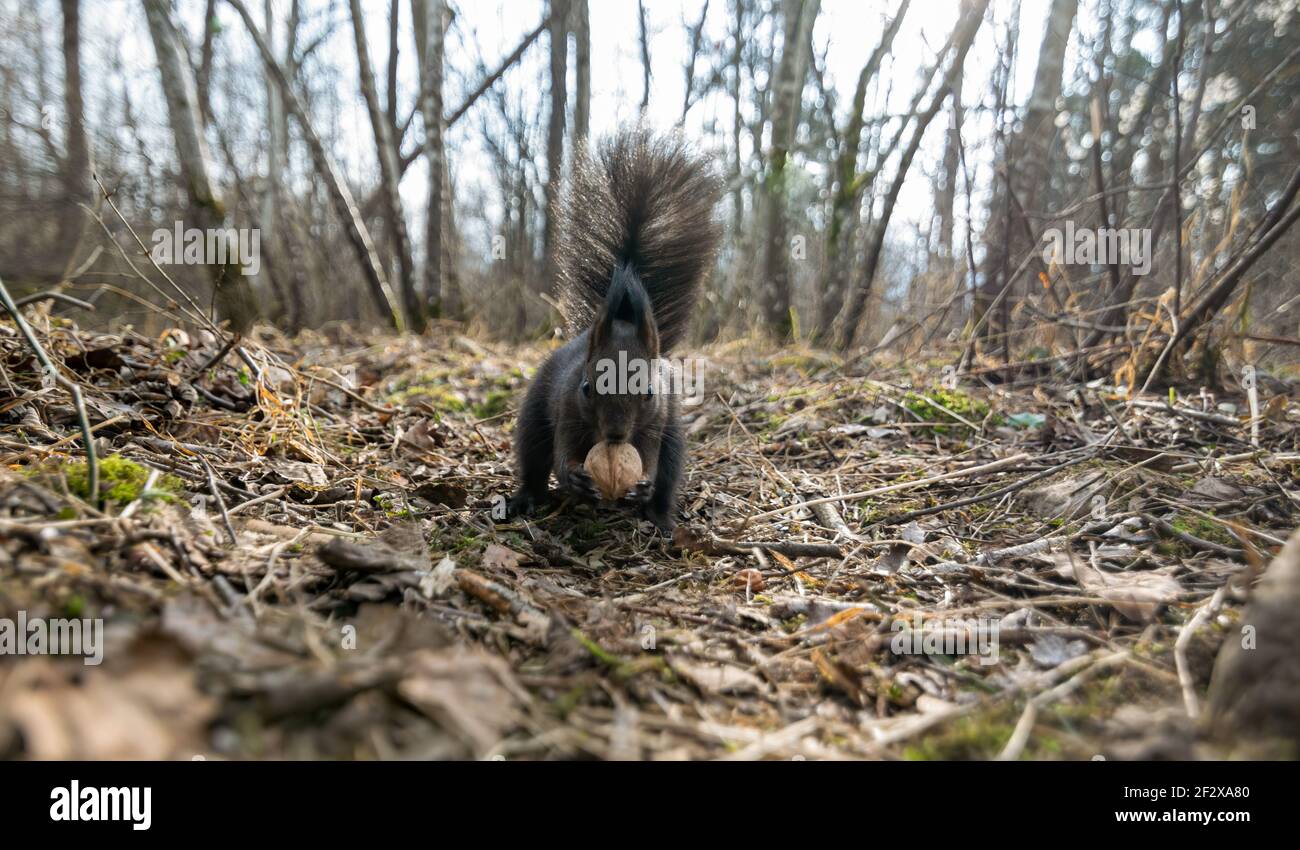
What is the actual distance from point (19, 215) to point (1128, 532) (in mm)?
16406

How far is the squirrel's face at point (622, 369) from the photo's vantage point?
3.40 metres

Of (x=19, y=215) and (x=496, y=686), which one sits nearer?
(x=496, y=686)

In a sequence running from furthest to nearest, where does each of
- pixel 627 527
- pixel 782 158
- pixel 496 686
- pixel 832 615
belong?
pixel 782 158 < pixel 627 527 < pixel 832 615 < pixel 496 686

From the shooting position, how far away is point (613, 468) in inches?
127

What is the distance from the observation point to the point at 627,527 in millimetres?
3652

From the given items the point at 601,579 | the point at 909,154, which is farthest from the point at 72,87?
the point at 601,579

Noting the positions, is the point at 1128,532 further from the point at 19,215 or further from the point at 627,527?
the point at 19,215

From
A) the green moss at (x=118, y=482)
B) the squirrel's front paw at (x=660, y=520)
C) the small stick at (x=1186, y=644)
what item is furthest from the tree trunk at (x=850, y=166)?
the green moss at (x=118, y=482)

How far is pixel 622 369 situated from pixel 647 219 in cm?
116

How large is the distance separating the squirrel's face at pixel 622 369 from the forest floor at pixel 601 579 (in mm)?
606

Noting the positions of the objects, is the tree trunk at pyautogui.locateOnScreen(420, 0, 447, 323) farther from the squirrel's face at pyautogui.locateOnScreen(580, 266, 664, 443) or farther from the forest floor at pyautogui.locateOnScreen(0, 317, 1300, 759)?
the squirrel's face at pyautogui.locateOnScreen(580, 266, 664, 443)

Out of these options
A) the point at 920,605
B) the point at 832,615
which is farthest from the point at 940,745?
the point at 920,605
